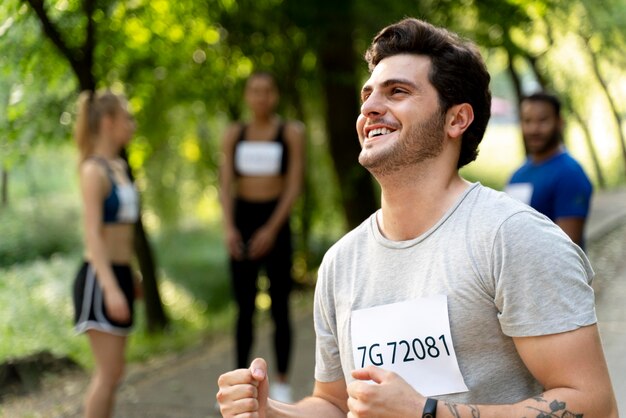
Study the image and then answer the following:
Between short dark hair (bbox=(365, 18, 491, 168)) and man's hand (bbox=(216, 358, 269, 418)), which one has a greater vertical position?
short dark hair (bbox=(365, 18, 491, 168))

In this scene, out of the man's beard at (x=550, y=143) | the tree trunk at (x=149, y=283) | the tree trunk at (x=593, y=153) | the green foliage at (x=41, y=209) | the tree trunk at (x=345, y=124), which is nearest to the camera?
the man's beard at (x=550, y=143)

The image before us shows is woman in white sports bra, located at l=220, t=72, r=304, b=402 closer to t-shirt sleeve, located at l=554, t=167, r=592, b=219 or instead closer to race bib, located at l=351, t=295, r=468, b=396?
t-shirt sleeve, located at l=554, t=167, r=592, b=219

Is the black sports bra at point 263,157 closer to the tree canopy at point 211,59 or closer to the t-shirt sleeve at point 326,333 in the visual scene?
the tree canopy at point 211,59

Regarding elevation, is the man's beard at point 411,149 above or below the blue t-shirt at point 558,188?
above

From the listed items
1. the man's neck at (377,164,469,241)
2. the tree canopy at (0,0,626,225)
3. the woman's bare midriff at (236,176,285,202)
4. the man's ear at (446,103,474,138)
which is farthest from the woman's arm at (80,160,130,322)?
the man's ear at (446,103,474,138)

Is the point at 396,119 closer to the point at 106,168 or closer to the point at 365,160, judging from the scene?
the point at 365,160

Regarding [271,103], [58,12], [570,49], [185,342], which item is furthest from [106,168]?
[570,49]

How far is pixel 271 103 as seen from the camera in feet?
18.3

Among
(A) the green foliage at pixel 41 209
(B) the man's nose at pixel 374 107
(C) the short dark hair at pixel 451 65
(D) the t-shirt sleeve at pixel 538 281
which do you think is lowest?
(A) the green foliage at pixel 41 209

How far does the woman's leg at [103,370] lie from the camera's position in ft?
14.0

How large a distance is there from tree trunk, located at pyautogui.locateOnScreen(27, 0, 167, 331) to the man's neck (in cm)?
396

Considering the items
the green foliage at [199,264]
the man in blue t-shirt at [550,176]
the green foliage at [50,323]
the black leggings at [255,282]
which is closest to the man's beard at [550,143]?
the man in blue t-shirt at [550,176]

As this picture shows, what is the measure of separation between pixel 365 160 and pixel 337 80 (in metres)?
6.87

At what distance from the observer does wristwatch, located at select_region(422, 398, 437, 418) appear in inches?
→ 71.8
